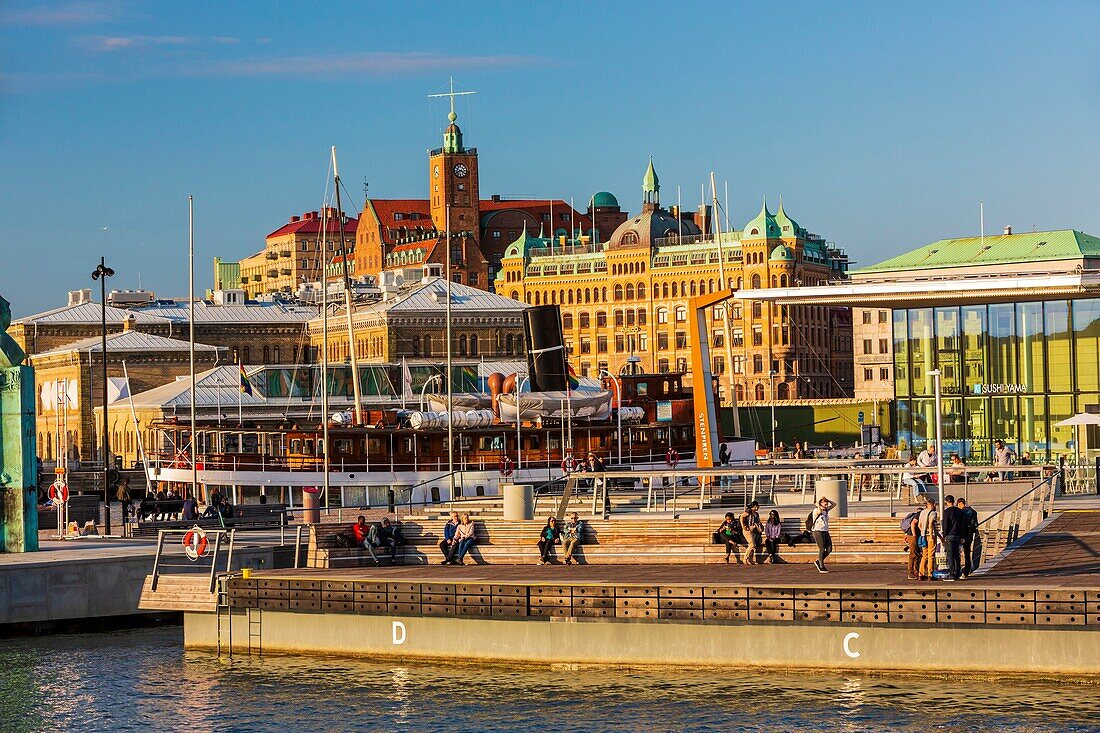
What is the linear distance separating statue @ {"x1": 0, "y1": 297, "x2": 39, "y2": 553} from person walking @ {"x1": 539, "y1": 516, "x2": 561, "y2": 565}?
13.5m

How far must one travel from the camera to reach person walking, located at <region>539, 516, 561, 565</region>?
3503 centimetres

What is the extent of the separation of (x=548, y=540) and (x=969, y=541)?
8.65 metres

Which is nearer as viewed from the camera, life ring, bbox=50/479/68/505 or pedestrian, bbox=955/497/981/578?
pedestrian, bbox=955/497/981/578

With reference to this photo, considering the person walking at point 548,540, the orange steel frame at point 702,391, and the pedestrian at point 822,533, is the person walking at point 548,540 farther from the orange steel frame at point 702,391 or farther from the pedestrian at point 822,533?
the orange steel frame at point 702,391

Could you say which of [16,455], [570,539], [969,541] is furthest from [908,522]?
[16,455]

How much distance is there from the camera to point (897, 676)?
2845 centimetres

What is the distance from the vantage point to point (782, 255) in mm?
178125

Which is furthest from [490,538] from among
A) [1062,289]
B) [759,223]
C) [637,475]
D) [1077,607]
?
[759,223]

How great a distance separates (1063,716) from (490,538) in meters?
14.2

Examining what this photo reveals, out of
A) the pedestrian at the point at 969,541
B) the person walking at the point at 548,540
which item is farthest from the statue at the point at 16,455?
the pedestrian at the point at 969,541

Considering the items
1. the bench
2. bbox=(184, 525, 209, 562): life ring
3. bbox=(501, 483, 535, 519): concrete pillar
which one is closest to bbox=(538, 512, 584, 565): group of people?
bbox=(501, 483, 535, 519): concrete pillar

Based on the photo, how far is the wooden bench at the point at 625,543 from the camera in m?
33.8

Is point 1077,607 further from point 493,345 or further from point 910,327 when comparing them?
point 493,345

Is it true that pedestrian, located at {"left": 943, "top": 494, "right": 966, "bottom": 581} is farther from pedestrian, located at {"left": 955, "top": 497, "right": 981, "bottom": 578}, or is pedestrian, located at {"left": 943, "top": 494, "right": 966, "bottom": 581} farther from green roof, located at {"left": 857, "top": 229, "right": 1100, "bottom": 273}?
green roof, located at {"left": 857, "top": 229, "right": 1100, "bottom": 273}
